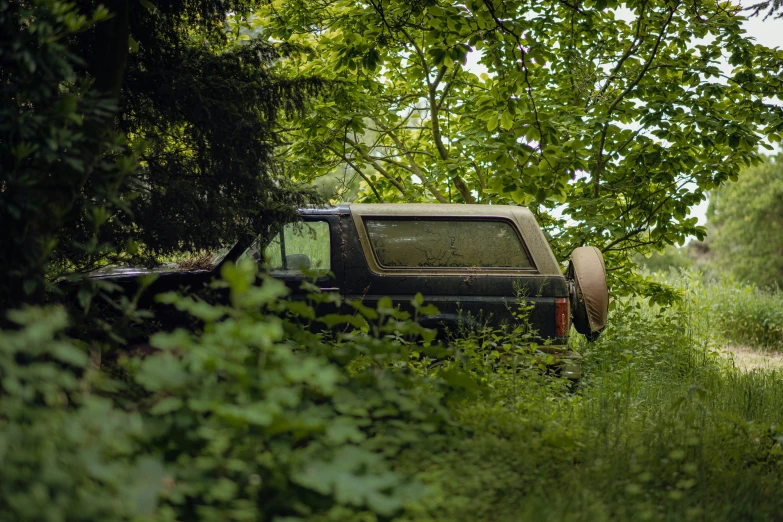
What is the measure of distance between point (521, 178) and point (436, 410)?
353cm

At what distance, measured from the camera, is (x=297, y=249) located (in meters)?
6.16

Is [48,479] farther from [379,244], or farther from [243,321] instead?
[379,244]

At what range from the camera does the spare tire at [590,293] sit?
6.27 meters

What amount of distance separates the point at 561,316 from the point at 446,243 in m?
1.26

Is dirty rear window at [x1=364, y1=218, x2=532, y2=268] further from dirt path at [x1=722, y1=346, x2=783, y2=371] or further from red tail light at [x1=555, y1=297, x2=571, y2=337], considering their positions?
dirt path at [x1=722, y1=346, x2=783, y2=371]

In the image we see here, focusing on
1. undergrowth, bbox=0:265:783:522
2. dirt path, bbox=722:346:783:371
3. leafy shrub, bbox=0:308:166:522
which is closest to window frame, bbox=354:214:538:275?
undergrowth, bbox=0:265:783:522

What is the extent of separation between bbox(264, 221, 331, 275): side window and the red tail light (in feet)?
7.05

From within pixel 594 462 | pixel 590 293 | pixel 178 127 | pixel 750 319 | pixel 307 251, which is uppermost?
pixel 178 127

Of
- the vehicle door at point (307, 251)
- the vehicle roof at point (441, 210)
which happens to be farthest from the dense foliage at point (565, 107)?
the vehicle door at point (307, 251)

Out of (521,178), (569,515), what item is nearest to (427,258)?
(521,178)

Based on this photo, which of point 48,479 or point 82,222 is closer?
point 48,479

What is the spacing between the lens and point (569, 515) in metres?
2.96

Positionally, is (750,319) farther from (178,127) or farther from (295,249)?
(178,127)

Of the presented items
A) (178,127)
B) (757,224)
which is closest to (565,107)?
(178,127)
